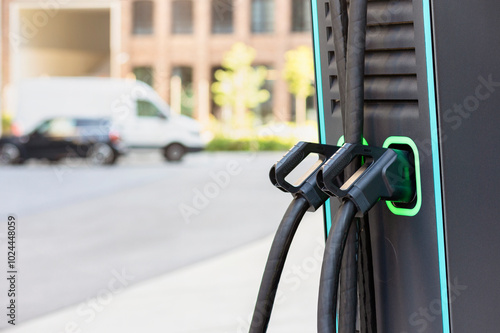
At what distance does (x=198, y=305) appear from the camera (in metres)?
4.23

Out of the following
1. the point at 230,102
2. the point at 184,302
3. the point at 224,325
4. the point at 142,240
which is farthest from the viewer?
the point at 230,102

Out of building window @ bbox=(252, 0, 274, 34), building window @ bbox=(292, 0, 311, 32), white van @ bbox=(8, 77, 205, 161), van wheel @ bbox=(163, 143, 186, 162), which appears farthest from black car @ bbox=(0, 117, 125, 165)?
building window @ bbox=(292, 0, 311, 32)

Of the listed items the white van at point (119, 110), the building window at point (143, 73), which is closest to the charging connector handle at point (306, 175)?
the white van at point (119, 110)

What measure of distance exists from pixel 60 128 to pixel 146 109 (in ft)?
7.09

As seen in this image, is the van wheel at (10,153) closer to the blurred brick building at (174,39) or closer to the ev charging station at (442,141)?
the blurred brick building at (174,39)

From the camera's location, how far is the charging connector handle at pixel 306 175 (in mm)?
975

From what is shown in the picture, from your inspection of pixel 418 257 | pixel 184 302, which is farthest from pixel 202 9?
pixel 418 257

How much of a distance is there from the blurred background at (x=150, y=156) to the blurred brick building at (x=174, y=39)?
0.18ft

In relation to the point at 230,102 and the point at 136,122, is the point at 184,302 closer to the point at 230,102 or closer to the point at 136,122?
the point at 136,122

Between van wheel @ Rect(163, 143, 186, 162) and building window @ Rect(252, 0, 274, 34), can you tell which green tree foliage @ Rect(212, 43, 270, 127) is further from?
van wheel @ Rect(163, 143, 186, 162)

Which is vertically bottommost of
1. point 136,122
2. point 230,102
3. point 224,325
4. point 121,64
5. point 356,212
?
point 224,325

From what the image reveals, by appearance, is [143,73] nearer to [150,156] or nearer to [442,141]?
[150,156]

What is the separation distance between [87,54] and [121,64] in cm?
227

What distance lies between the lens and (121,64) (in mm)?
32875
